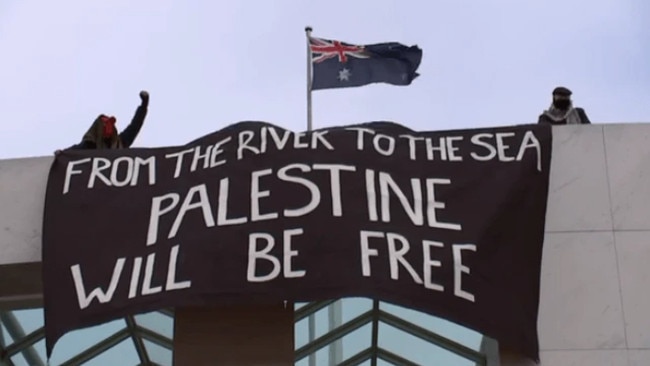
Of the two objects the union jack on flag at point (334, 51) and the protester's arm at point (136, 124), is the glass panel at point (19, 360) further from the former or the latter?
the union jack on flag at point (334, 51)

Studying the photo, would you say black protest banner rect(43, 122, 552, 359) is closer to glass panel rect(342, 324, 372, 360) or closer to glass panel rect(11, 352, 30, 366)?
glass panel rect(342, 324, 372, 360)

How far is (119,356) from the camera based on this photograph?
16906 millimetres

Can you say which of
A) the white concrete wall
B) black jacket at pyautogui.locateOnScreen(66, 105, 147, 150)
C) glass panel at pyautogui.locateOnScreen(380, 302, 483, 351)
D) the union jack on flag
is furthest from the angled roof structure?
the union jack on flag

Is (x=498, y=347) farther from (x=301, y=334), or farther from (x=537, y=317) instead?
(x=301, y=334)

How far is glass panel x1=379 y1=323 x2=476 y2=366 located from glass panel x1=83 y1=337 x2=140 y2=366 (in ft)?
10.6

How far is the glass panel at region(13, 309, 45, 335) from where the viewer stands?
51.6 ft

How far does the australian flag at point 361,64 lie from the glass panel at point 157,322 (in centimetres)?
366

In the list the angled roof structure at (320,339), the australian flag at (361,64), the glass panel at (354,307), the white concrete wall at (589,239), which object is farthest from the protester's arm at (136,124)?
the australian flag at (361,64)

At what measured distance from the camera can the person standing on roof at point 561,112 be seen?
43.2 ft

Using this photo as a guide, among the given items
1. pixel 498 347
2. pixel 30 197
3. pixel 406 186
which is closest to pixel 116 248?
pixel 30 197

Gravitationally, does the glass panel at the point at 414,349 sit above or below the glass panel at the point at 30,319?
below

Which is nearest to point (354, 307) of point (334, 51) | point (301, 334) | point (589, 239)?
point (301, 334)

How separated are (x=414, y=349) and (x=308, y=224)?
4550 millimetres

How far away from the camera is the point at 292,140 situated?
12.5 metres
